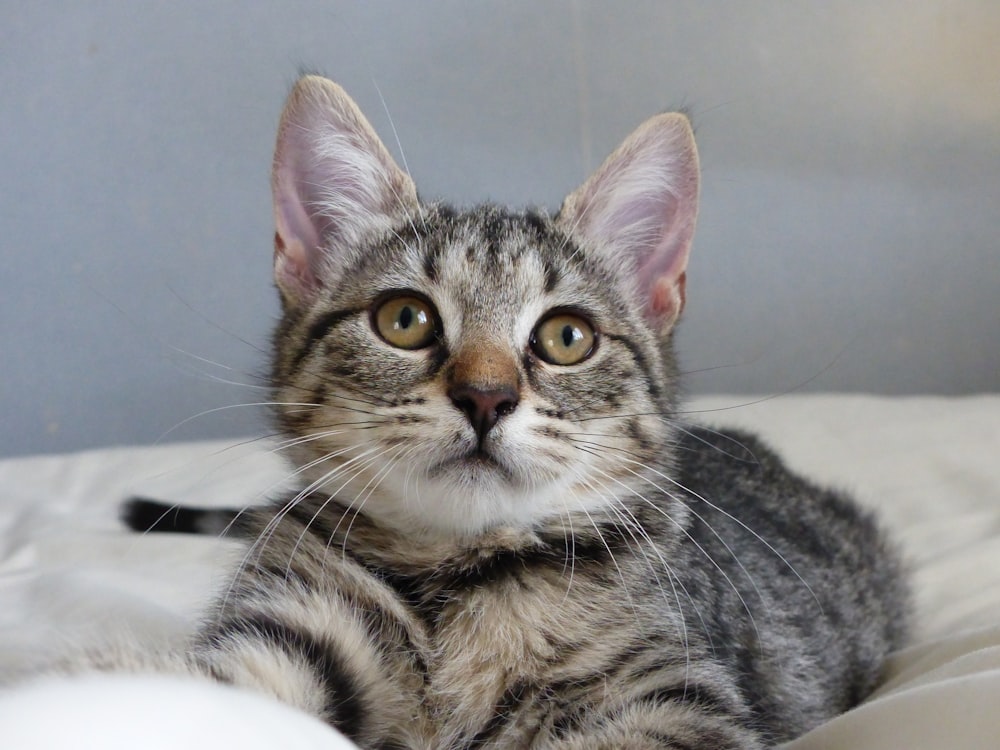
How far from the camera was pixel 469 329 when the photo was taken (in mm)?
1118

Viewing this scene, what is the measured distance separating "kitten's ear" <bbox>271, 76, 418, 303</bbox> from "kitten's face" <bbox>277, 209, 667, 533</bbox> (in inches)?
2.6

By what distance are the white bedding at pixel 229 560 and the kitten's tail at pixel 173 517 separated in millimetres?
26

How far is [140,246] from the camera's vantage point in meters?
2.72

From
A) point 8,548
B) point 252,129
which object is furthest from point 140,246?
point 8,548

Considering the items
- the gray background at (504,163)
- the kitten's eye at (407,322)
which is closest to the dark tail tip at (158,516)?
the kitten's eye at (407,322)

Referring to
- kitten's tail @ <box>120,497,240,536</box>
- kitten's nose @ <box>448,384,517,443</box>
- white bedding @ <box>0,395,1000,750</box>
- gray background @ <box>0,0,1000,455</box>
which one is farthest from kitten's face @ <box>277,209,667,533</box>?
gray background @ <box>0,0,1000,455</box>

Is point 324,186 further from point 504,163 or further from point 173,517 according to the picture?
point 504,163

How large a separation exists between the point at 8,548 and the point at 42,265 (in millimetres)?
1225

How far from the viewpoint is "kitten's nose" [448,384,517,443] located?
1.00 meters

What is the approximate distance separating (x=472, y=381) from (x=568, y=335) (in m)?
0.22

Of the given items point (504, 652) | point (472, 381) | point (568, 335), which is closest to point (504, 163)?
point (568, 335)

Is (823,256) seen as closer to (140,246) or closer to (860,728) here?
(140,246)

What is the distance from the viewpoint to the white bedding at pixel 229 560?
56cm

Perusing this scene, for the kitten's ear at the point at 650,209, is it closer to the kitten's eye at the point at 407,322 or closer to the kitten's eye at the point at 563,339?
the kitten's eye at the point at 563,339
